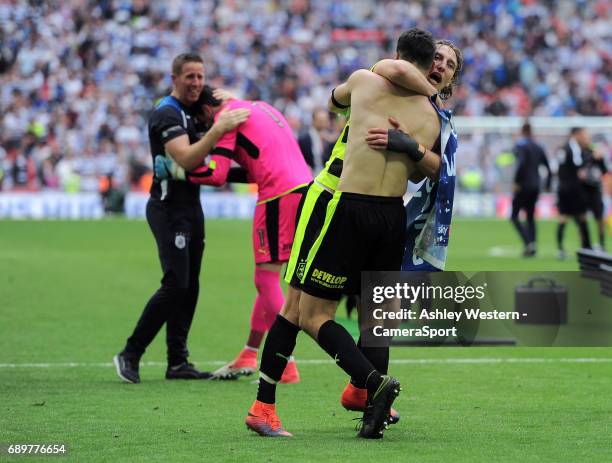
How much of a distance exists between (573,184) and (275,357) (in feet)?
50.8

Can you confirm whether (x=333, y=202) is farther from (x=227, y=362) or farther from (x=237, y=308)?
(x=237, y=308)

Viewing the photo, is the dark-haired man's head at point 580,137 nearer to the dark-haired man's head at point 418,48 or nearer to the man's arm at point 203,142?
the man's arm at point 203,142

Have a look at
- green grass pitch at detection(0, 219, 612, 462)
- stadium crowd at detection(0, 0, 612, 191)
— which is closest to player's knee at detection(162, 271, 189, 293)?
green grass pitch at detection(0, 219, 612, 462)

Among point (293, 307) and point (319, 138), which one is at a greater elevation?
point (319, 138)

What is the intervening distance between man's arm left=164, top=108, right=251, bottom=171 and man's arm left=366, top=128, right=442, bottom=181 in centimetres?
214

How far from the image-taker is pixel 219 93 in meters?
9.16

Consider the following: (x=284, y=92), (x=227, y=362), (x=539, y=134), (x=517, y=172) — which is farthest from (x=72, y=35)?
(x=227, y=362)

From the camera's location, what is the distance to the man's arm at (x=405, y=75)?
21.5 ft

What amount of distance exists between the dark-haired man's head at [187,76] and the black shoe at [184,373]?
1.97m

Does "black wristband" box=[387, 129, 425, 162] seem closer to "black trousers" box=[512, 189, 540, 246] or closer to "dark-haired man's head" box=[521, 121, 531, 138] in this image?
"black trousers" box=[512, 189, 540, 246]

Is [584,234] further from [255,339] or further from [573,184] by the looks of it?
[255,339]

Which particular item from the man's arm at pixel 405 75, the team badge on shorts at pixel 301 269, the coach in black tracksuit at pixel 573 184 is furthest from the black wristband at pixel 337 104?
the coach in black tracksuit at pixel 573 184

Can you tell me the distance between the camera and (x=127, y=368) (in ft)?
28.9

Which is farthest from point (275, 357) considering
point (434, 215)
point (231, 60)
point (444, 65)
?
point (231, 60)
